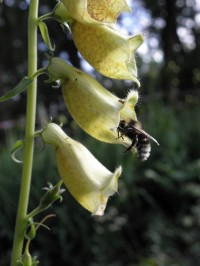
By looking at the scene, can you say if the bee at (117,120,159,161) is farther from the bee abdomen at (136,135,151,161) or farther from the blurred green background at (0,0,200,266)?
the blurred green background at (0,0,200,266)

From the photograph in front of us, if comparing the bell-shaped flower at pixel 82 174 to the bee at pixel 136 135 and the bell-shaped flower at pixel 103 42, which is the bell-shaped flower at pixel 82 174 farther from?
the bell-shaped flower at pixel 103 42

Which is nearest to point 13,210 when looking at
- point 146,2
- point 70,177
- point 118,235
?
point 118,235

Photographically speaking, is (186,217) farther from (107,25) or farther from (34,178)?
(107,25)

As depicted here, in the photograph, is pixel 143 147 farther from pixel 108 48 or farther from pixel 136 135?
pixel 108 48

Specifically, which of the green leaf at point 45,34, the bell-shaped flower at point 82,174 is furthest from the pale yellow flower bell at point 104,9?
the bell-shaped flower at point 82,174

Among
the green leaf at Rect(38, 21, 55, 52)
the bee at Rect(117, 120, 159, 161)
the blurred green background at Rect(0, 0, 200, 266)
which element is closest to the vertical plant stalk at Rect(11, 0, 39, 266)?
the green leaf at Rect(38, 21, 55, 52)
